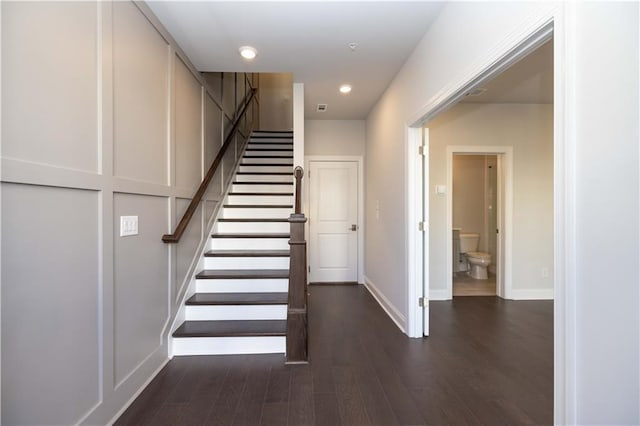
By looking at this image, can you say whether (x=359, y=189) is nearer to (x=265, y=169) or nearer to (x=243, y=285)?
(x=265, y=169)

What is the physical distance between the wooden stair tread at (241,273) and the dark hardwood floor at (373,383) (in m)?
0.67

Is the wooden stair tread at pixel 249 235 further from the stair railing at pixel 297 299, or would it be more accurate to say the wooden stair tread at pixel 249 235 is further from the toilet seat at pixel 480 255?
the toilet seat at pixel 480 255

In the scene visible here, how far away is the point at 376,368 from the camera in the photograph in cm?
218

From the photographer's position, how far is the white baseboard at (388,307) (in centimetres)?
288

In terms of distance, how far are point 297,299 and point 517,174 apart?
3519mm

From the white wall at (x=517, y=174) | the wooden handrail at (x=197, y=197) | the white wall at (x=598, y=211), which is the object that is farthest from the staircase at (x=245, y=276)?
the white wall at (x=517, y=174)

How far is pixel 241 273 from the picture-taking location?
9.31 ft

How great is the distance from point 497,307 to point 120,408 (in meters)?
3.86

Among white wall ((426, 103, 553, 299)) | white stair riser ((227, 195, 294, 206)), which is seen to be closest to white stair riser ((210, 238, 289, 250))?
white stair riser ((227, 195, 294, 206))

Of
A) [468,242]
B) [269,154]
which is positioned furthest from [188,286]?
[468,242]

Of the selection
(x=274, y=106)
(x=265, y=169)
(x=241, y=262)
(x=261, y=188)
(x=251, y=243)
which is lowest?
(x=241, y=262)

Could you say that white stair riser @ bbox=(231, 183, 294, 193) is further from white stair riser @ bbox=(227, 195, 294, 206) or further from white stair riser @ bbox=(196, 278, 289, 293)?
white stair riser @ bbox=(196, 278, 289, 293)

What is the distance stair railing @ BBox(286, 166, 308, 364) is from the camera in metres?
2.25

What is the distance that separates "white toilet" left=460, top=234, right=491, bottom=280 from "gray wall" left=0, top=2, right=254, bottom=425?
4.68 m
